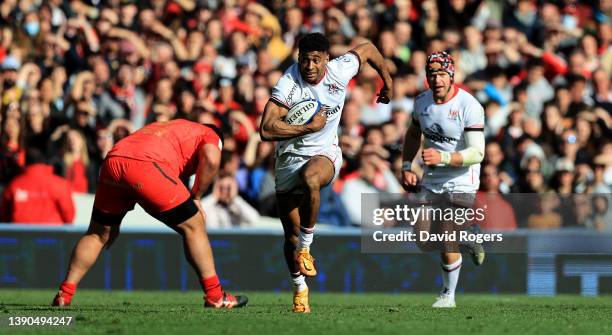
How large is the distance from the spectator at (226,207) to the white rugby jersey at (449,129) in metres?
4.35

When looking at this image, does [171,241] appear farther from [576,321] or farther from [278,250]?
[576,321]

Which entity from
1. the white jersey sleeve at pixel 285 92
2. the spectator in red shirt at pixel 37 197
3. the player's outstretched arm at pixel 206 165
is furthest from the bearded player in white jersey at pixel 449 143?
the spectator in red shirt at pixel 37 197

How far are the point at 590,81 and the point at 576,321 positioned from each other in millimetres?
10832

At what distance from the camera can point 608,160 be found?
1964cm

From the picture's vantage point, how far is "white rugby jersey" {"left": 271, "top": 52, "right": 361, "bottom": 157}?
12.4 meters

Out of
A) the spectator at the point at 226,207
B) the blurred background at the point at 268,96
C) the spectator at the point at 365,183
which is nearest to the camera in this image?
the blurred background at the point at 268,96

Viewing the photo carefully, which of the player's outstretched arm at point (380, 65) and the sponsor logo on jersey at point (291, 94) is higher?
the player's outstretched arm at point (380, 65)

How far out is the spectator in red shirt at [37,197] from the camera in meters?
17.3

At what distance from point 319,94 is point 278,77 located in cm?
787

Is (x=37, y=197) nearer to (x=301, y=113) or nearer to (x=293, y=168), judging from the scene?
(x=293, y=168)

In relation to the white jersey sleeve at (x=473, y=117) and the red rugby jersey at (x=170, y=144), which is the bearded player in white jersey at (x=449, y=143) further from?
the red rugby jersey at (x=170, y=144)

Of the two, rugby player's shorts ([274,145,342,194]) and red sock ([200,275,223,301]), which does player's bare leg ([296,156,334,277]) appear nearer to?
rugby player's shorts ([274,145,342,194])

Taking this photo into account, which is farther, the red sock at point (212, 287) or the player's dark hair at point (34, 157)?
the player's dark hair at point (34, 157)

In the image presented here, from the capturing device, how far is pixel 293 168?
1283 centimetres
